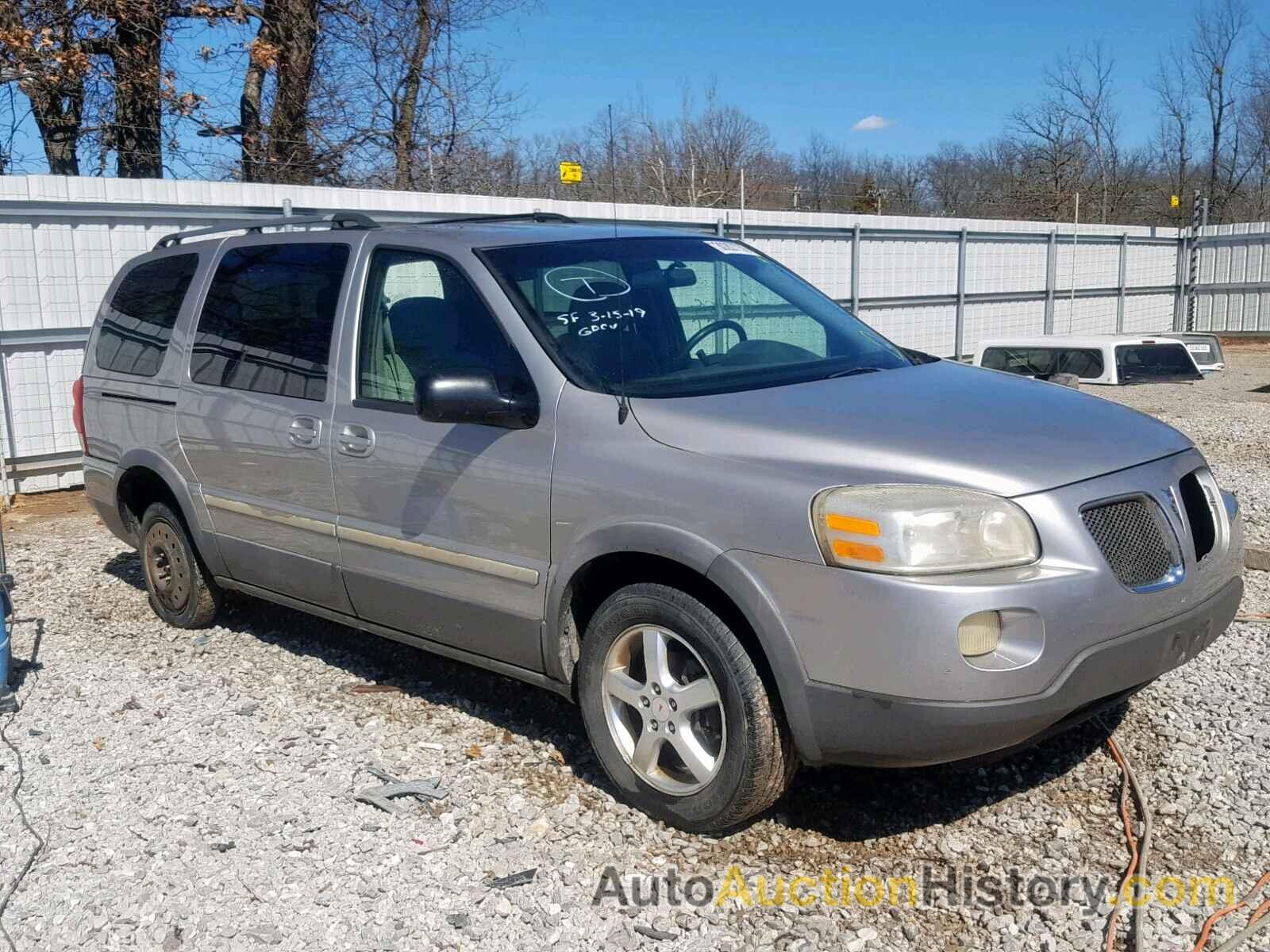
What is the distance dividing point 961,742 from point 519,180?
16953 millimetres

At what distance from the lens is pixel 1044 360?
14.3 m

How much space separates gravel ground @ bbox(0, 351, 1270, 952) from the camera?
3.23 meters

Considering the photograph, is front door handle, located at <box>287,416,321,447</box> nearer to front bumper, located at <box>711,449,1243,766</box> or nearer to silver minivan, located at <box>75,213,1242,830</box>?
silver minivan, located at <box>75,213,1242,830</box>

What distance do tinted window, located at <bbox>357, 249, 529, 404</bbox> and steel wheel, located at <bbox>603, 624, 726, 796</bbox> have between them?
3.27 ft

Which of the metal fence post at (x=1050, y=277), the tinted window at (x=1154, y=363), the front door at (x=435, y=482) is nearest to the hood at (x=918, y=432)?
the front door at (x=435, y=482)

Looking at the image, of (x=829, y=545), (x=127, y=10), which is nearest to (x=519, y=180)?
(x=127, y=10)

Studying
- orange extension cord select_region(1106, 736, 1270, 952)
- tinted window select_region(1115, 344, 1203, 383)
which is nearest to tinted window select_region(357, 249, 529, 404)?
orange extension cord select_region(1106, 736, 1270, 952)

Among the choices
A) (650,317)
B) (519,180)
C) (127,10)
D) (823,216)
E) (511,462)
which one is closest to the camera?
(511,462)

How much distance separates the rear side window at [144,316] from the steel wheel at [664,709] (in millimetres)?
3150

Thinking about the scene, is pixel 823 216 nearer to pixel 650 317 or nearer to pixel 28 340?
pixel 28 340

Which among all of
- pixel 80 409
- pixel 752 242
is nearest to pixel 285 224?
pixel 80 409

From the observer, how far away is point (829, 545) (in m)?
3.19

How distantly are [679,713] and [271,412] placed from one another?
2.33 m

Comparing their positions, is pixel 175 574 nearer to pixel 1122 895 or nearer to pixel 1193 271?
pixel 1122 895
